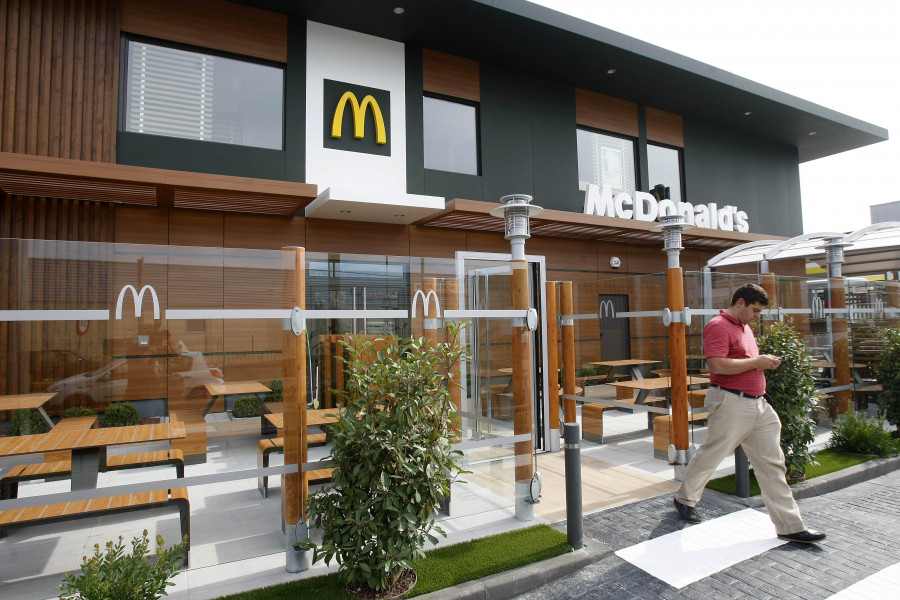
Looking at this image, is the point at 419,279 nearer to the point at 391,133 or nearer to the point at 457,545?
the point at 457,545

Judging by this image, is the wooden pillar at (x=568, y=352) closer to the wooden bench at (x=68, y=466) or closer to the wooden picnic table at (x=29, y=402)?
the wooden bench at (x=68, y=466)

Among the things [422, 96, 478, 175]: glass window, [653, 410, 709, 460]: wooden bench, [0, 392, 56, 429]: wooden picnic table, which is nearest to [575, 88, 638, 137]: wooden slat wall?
[422, 96, 478, 175]: glass window

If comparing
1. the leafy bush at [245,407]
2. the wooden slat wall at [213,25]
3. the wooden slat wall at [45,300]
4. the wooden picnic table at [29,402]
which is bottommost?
the leafy bush at [245,407]

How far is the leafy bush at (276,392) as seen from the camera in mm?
3822

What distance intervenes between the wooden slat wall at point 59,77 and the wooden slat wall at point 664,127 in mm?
11751

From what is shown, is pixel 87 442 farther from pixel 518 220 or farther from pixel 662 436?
pixel 662 436

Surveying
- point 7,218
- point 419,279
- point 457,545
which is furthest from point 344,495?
point 7,218

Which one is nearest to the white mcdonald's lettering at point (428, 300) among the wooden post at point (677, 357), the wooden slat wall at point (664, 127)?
the wooden post at point (677, 357)

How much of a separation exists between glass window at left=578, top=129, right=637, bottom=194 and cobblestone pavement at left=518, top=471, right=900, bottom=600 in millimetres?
8682

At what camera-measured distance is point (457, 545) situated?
414cm

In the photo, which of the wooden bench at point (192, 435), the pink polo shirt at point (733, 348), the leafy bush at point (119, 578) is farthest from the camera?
the pink polo shirt at point (733, 348)

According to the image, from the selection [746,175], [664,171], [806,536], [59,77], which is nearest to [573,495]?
[806,536]

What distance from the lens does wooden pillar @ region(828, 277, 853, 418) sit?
8203mm

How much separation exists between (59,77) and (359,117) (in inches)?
175
